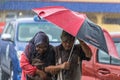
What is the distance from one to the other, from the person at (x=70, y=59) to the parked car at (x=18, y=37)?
14.6 feet

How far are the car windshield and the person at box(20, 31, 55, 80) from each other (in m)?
5.04

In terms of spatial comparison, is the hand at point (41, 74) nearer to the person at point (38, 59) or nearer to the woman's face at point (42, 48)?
the person at point (38, 59)

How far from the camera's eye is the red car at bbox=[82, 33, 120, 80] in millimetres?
6629

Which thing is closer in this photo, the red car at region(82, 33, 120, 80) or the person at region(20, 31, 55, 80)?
the person at region(20, 31, 55, 80)

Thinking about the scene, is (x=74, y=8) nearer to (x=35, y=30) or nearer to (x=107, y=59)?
(x=35, y=30)

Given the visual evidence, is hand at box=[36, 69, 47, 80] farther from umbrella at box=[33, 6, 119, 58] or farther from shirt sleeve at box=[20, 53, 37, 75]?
umbrella at box=[33, 6, 119, 58]

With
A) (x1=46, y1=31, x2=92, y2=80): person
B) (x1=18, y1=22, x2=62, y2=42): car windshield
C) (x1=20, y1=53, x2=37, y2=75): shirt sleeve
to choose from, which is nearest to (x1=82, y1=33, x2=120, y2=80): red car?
(x1=46, y1=31, x2=92, y2=80): person

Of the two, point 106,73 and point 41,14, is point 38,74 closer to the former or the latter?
point 41,14

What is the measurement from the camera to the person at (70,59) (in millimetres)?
4789

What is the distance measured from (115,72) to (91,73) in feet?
1.36

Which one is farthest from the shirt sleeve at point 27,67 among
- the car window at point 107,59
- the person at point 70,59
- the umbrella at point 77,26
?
the car window at point 107,59

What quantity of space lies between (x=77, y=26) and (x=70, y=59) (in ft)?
1.23

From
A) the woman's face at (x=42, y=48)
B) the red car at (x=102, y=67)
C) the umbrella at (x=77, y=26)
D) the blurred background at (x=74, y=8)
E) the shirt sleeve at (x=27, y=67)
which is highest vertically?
the blurred background at (x=74, y=8)

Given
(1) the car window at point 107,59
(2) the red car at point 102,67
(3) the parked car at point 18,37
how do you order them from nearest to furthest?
1. (2) the red car at point 102,67
2. (1) the car window at point 107,59
3. (3) the parked car at point 18,37
